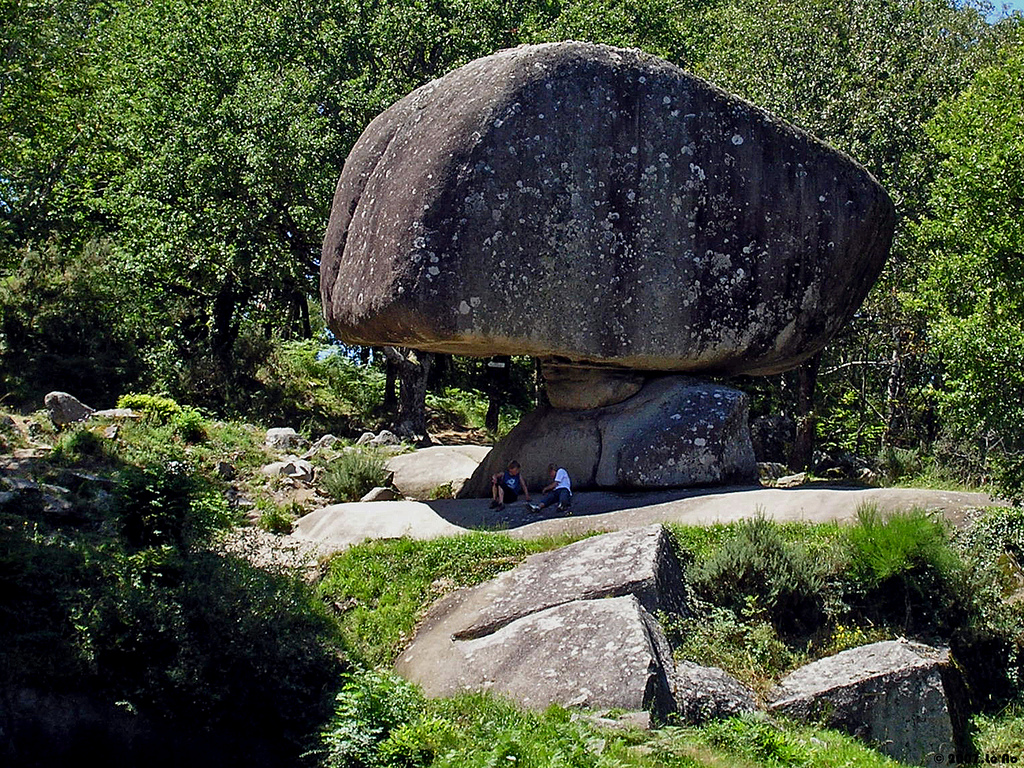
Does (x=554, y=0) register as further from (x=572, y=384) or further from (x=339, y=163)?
(x=572, y=384)

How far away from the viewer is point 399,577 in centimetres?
1330

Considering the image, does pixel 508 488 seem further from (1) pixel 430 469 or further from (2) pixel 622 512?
(1) pixel 430 469

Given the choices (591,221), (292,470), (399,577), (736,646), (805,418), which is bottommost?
(736,646)

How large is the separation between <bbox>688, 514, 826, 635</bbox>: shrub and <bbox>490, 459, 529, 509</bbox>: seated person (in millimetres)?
3355

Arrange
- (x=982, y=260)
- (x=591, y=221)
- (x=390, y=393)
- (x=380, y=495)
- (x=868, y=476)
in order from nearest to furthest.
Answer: (x=591, y=221), (x=380, y=495), (x=982, y=260), (x=868, y=476), (x=390, y=393)

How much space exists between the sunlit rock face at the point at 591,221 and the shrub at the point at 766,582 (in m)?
3.67

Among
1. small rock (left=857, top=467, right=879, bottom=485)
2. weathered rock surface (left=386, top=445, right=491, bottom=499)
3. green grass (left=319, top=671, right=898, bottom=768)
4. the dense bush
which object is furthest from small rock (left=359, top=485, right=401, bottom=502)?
small rock (left=857, top=467, right=879, bottom=485)

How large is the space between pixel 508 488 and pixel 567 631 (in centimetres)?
500

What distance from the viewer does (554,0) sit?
2647 centimetres

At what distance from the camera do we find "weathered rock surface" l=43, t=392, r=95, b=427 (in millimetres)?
18359

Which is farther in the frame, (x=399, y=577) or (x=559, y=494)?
(x=559, y=494)

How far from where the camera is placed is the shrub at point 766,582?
1288cm

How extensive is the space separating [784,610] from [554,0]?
1746 centimetres

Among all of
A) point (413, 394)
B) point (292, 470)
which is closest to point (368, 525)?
point (292, 470)
